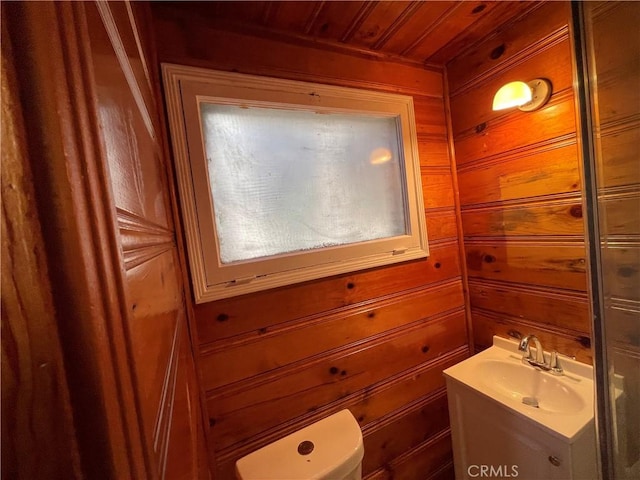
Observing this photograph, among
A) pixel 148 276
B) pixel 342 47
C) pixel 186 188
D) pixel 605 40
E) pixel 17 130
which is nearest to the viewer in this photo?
pixel 17 130

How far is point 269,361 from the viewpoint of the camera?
1.09 metres

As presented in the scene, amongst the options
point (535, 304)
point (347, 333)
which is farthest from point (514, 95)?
point (347, 333)

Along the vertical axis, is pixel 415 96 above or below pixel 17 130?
above

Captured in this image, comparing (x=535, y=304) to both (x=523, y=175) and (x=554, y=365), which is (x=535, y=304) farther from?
(x=523, y=175)

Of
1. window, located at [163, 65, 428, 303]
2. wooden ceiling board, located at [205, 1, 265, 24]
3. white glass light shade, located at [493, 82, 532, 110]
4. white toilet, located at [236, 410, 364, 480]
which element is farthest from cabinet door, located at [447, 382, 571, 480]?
wooden ceiling board, located at [205, 1, 265, 24]

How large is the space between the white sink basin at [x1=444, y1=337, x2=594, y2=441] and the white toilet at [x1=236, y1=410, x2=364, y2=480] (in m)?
0.57

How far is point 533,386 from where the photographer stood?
1.20 metres

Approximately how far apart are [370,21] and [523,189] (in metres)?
1.00

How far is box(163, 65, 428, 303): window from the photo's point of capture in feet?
3.18

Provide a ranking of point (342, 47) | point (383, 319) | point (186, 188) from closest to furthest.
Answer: point (186, 188), point (342, 47), point (383, 319)

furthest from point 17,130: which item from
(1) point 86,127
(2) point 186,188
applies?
(2) point 186,188

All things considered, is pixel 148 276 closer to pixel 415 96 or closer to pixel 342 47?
pixel 342 47

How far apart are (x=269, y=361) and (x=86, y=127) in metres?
1.07

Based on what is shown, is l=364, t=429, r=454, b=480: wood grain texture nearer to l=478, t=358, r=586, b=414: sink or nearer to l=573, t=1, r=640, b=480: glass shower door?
l=478, t=358, r=586, b=414: sink
